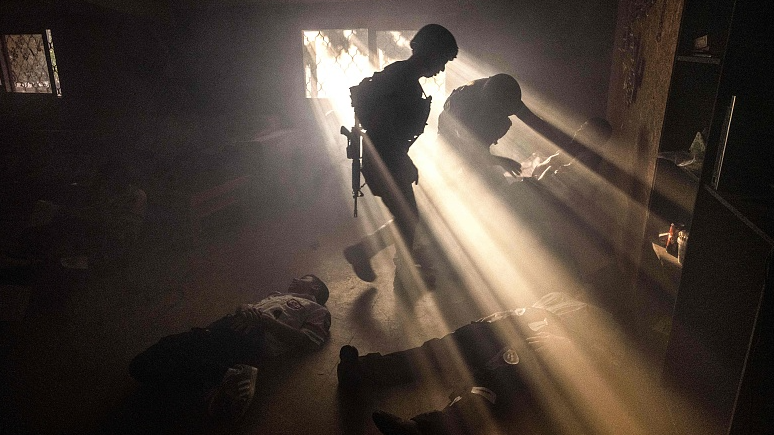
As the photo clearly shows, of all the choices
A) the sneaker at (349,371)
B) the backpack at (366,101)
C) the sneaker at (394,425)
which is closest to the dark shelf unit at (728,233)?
the sneaker at (394,425)

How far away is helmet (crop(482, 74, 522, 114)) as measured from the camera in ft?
11.0

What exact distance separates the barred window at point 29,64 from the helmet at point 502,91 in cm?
590

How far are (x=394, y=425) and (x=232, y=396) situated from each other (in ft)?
2.65

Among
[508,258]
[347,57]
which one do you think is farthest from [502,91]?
[347,57]

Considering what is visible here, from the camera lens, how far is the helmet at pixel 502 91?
335 centimetres

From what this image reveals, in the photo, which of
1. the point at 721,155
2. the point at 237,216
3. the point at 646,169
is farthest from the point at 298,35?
the point at 721,155

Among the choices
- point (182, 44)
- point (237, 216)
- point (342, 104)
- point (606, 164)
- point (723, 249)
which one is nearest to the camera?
point (723, 249)

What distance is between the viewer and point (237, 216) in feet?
15.8

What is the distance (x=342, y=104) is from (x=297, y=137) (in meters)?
0.99

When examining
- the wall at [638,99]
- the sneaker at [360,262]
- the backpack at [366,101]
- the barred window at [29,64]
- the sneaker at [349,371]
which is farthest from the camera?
the barred window at [29,64]

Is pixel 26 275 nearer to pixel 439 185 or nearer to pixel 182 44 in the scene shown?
pixel 439 185

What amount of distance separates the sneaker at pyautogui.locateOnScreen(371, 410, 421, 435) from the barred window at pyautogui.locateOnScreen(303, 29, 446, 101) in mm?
5373

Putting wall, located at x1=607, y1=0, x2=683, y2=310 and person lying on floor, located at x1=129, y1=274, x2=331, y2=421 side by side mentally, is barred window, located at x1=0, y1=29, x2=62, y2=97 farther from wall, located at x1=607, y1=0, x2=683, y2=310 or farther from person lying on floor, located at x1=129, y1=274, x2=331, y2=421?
wall, located at x1=607, y1=0, x2=683, y2=310

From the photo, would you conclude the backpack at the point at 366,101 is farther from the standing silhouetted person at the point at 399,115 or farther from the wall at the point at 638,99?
the wall at the point at 638,99
